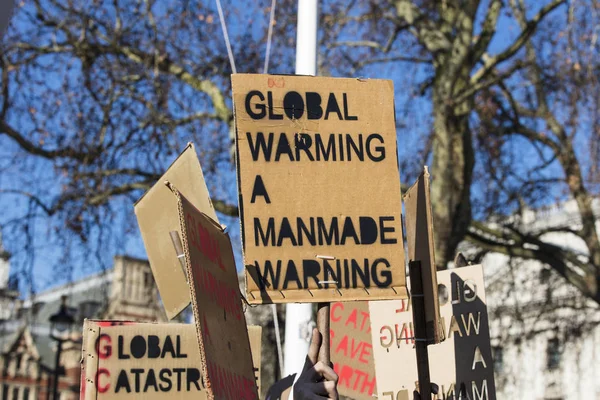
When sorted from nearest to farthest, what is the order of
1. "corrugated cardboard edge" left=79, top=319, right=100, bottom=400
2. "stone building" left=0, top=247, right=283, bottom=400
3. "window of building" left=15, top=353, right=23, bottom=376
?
"corrugated cardboard edge" left=79, top=319, right=100, bottom=400
"stone building" left=0, top=247, right=283, bottom=400
"window of building" left=15, top=353, right=23, bottom=376

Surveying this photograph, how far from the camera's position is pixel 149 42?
10.9m

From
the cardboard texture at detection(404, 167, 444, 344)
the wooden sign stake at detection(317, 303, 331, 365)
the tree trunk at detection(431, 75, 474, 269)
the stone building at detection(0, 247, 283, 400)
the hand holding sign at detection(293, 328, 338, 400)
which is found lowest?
the hand holding sign at detection(293, 328, 338, 400)

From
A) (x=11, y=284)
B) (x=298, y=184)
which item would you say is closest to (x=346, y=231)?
(x=298, y=184)

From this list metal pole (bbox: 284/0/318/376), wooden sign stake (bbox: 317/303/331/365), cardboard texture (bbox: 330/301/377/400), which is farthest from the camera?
metal pole (bbox: 284/0/318/376)

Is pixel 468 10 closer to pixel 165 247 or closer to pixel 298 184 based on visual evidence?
pixel 165 247

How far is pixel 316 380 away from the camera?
9.59 feet

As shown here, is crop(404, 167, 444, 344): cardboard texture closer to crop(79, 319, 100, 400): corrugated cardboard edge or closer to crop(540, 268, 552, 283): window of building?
crop(79, 319, 100, 400): corrugated cardboard edge

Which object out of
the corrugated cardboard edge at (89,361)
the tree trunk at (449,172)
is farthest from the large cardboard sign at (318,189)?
the tree trunk at (449,172)

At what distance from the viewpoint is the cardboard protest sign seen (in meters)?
4.44

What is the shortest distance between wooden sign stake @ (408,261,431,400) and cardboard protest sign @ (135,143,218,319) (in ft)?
3.97

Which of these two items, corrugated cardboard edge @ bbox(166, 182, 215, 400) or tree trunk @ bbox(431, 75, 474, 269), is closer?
corrugated cardboard edge @ bbox(166, 182, 215, 400)

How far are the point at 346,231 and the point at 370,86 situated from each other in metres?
0.56

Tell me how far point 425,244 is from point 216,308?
2.66 ft

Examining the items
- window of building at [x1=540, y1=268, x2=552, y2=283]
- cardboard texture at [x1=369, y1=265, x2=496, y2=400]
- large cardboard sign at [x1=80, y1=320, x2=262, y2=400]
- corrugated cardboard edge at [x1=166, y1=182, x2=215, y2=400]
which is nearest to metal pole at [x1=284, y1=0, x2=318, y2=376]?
large cardboard sign at [x1=80, y1=320, x2=262, y2=400]
